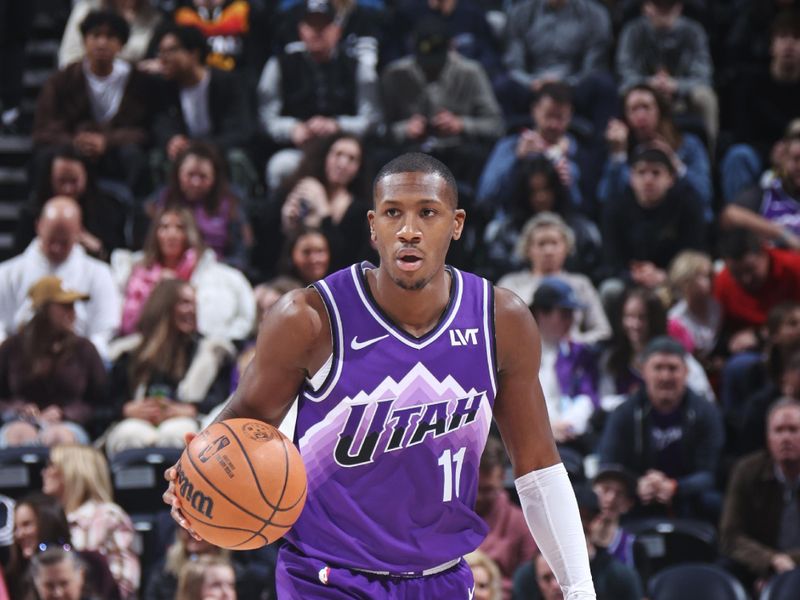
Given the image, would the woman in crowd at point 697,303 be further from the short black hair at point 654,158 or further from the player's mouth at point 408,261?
the player's mouth at point 408,261

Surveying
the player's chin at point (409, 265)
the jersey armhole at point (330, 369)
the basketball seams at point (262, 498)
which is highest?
the player's chin at point (409, 265)

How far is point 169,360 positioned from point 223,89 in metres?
2.68

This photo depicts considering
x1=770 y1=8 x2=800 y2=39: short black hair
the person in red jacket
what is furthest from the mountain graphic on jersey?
x1=770 y1=8 x2=800 y2=39: short black hair

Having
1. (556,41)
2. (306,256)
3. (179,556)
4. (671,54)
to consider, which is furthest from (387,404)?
(671,54)

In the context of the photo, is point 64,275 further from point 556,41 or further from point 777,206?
point 777,206

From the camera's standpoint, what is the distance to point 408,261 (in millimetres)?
3992

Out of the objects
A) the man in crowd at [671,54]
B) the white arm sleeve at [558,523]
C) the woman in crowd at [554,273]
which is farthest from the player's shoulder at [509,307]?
the man in crowd at [671,54]

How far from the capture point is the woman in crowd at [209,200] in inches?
356

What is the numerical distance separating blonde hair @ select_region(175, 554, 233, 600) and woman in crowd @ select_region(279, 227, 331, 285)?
7.90 ft

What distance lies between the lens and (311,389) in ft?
13.3

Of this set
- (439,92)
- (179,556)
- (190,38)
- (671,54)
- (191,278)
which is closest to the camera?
(179,556)

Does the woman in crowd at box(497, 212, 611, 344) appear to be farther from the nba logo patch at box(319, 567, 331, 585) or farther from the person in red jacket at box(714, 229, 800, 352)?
the nba logo patch at box(319, 567, 331, 585)

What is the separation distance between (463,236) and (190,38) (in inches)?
93.2

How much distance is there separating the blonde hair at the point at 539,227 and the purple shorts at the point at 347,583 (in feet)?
15.7
